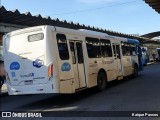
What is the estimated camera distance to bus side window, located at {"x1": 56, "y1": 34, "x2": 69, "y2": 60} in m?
12.3

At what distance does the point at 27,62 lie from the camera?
12297 millimetres

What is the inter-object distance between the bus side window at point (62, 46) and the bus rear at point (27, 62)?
0.61 meters

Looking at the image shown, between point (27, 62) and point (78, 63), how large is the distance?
2.12 m

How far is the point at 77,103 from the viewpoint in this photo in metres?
12.5

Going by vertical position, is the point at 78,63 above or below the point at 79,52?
below

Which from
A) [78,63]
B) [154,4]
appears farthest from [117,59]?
[78,63]

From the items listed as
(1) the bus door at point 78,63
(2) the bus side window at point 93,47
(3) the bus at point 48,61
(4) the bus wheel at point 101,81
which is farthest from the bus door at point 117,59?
(1) the bus door at point 78,63

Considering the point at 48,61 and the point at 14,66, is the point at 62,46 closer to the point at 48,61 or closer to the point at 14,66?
the point at 48,61

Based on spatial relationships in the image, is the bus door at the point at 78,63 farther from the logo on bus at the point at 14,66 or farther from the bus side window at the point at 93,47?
the logo on bus at the point at 14,66

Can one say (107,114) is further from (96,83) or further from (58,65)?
(96,83)

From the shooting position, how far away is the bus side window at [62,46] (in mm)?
12267

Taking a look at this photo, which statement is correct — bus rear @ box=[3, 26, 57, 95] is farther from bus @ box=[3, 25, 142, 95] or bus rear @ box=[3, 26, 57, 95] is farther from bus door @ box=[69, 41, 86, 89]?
bus door @ box=[69, 41, 86, 89]

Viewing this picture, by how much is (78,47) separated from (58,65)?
81.1 inches

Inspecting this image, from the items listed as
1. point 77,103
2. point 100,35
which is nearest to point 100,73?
point 100,35
